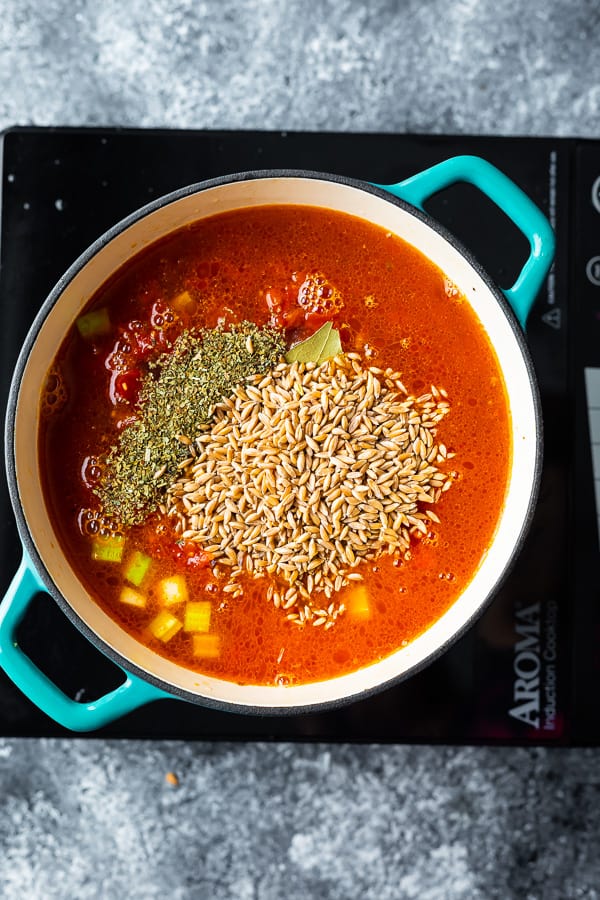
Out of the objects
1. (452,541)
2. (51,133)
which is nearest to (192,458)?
(452,541)

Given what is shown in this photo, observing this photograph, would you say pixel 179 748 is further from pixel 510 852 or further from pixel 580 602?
pixel 580 602

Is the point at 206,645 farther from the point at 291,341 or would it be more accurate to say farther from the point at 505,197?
the point at 505,197

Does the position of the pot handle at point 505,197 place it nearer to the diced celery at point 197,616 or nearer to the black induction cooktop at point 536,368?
the black induction cooktop at point 536,368

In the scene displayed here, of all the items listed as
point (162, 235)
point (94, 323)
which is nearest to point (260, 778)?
point (94, 323)

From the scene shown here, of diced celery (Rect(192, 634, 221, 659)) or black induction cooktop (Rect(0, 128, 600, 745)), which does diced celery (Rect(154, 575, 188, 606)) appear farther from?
black induction cooktop (Rect(0, 128, 600, 745))

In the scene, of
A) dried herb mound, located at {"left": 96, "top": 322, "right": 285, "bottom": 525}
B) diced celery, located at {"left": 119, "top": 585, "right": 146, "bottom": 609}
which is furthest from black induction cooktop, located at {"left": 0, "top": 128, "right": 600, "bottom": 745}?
dried herb mound, located at {"left": 96, "top": 322, "right": 285, "bottom": 525}

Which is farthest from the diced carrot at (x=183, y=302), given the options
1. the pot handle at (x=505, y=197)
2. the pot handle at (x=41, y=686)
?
the pot handle at (x=41, y=686)
